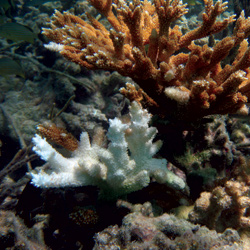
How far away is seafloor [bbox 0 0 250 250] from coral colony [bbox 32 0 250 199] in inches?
12.3

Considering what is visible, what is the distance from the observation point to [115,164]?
170 centimetres

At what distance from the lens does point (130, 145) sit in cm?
192

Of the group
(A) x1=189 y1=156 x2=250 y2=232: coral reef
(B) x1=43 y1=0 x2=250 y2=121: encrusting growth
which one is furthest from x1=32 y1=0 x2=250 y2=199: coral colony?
(A) x1=189 y1=156 x2=250 y2=232: coral reef

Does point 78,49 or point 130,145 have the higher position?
point 78,49

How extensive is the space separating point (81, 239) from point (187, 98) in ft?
5.87

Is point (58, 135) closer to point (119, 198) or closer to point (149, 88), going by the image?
point (119, 198)

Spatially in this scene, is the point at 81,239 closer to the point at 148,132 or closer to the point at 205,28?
the point at 148,132

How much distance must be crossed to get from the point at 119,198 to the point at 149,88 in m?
1.19

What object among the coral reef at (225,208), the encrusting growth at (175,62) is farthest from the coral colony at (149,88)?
the coral reef at (225,208)

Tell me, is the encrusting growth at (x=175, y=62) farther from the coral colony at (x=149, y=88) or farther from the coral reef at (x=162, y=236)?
the coral reef at (x=162, y=236)

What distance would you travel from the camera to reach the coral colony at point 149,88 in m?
1.65

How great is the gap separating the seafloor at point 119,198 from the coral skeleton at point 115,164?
0.86 feet

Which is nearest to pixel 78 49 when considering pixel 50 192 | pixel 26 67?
pixel 50 192

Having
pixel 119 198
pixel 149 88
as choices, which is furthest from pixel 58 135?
pixel 149 88
